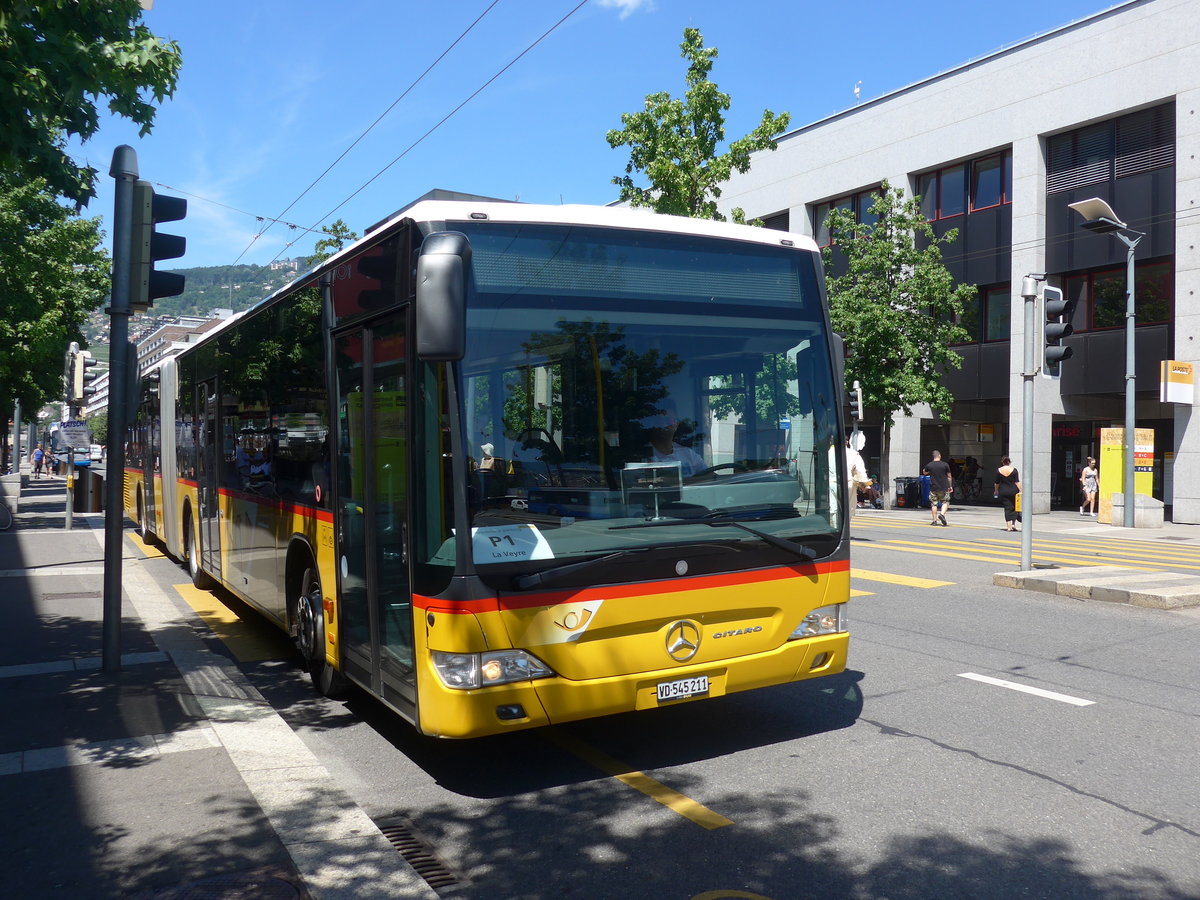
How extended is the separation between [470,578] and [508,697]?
1.88 feet

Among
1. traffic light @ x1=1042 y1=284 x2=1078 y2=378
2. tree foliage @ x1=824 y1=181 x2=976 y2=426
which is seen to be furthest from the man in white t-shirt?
tree foliage @ x1=824 y1=181 x2=976 y2=426

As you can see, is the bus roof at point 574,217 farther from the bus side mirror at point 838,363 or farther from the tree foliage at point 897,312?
the tree foliage at point 897,312

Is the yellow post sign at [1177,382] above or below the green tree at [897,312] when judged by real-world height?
below

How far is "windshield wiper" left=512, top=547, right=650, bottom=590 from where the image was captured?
4676 mm

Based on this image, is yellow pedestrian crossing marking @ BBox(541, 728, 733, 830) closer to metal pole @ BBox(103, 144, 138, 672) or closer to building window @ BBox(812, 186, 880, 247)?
metal pole @ BBox(103, 144, 138, 672)

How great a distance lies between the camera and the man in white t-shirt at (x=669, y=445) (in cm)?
507

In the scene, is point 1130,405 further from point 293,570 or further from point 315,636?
point 315,636

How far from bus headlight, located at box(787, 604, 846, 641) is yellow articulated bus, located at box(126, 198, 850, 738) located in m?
0.01

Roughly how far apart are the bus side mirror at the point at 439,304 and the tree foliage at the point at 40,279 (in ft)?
43.0

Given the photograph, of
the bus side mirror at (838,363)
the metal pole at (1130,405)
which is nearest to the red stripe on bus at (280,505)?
the bus side mirror at (838,363)

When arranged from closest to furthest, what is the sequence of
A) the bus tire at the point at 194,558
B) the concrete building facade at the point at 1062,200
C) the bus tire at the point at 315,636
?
the bus tire at the point at 315,636, the bus tire at the point at 194,558, the concrete building facade at the point at 1062,200

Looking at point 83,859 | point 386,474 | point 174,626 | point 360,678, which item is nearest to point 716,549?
point 386,474

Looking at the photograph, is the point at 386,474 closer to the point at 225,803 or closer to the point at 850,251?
the point at 225,803

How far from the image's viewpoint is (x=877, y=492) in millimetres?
33000
